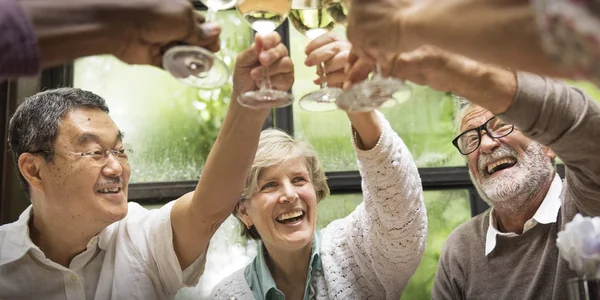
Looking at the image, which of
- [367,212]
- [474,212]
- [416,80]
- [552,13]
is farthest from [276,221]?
[552,13]

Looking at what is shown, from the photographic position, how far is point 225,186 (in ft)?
5.65

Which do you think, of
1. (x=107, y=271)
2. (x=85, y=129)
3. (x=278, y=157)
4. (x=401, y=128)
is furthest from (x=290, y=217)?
(x=401, y=128)

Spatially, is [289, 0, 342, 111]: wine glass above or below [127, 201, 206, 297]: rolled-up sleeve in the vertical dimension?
above

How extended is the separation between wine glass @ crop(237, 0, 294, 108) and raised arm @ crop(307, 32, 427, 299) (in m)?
0.50

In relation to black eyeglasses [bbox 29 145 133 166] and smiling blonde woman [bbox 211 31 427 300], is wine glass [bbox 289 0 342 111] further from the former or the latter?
black eyeglasses [bbox 29 145 133 166]

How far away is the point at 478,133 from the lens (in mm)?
2219

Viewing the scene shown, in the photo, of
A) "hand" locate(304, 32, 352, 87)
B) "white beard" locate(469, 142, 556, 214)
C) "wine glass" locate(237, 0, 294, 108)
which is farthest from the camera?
"white beard" locate(469, 142, 556, 214)

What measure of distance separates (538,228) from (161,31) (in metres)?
1.49

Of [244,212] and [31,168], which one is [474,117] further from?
[31,168]

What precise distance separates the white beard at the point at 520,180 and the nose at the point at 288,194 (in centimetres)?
66

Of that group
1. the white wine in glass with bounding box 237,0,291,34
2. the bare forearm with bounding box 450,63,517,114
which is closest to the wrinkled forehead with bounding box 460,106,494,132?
the bare forearm with bounding box 450,63,517,114

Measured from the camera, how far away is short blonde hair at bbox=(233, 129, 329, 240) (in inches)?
83.1

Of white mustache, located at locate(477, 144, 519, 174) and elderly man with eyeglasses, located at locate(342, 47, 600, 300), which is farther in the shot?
white mustache, located at locate(477, 144, 519, 174)

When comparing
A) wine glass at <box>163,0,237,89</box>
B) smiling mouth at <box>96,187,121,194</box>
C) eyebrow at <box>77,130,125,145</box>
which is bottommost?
smiling mouth at <box>96,187,121,194</box>
